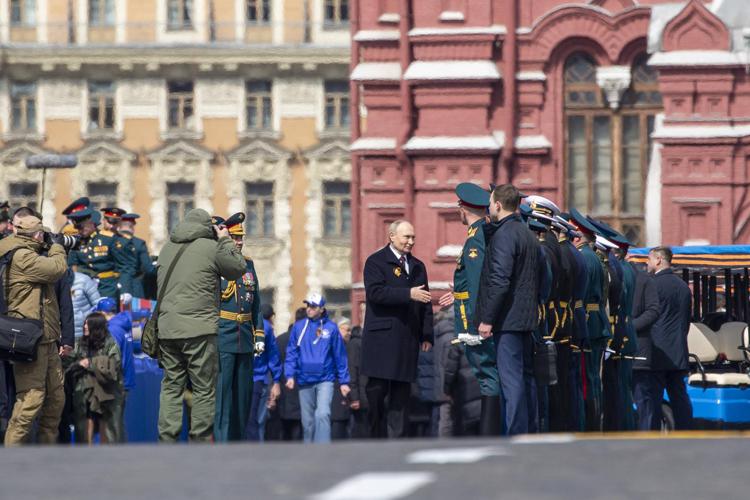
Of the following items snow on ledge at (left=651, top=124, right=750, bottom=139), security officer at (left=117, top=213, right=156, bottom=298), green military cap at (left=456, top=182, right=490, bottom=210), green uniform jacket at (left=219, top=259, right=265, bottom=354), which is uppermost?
snow on ledge at (left=651, top=124, right=750, bottom=139)

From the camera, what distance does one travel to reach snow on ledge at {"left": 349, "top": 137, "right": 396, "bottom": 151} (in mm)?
30953

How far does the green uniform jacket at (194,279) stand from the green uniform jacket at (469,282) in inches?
56.8

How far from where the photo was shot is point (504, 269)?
13547 mm

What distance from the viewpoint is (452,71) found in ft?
98.3

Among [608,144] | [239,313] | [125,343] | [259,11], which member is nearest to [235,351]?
[239,313]

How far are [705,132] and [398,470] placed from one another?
2327 cm

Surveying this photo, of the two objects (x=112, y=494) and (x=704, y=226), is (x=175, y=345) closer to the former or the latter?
(x=112, y=494)

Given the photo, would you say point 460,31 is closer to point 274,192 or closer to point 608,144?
point 608,144

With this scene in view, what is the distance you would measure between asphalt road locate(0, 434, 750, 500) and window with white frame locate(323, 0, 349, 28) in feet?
185

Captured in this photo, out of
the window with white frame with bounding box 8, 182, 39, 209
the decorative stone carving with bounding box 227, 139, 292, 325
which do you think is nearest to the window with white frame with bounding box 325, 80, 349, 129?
the decorative stone carving with bounding box 227, 139, 292, 325

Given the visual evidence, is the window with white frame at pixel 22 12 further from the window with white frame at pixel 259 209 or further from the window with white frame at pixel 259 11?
the window with white frame at pixel 259 209

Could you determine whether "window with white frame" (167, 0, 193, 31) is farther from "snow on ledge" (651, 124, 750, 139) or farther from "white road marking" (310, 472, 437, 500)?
"white road marking" (310, 472, 437, 500)

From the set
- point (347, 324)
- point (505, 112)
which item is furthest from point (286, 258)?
point (347, 324)

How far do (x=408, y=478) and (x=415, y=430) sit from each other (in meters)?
13.1
